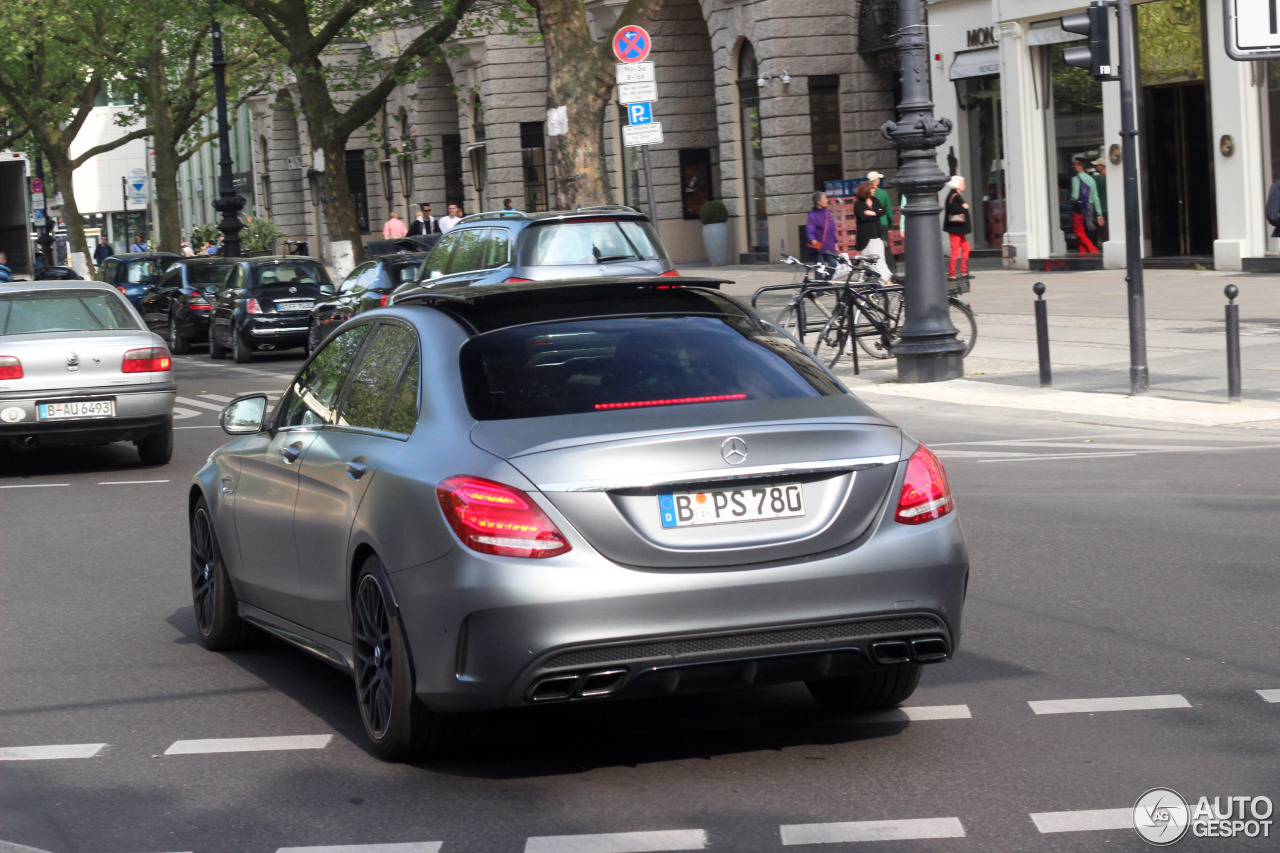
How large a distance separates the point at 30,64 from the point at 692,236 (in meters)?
21.2

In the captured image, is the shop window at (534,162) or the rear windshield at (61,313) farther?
the shop window at (534,162)

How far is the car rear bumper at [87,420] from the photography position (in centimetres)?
1402

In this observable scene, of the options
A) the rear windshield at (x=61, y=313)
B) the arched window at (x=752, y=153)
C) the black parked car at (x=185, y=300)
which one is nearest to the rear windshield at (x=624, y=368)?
the rear windshield at (x=61, y=313)

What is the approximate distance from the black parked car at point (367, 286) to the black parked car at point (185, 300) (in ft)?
19.2

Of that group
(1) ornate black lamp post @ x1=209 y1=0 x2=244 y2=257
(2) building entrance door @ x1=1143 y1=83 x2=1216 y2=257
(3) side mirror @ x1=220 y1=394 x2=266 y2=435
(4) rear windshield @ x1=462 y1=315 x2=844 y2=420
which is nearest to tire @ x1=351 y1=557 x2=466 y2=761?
(4) rear windshield @ x1=462 y1=315 x2=844 y2=420

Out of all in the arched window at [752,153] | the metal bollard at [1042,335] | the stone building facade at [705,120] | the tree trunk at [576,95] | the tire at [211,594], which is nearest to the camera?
the tire at [211,594]

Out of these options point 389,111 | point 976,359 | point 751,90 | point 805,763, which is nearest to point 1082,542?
point 805,763

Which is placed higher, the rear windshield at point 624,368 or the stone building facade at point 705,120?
the stone building facade at point 705,120

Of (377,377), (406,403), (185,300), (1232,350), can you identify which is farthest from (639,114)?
(406,403)

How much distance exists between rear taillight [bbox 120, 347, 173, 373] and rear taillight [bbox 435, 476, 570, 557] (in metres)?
9.71

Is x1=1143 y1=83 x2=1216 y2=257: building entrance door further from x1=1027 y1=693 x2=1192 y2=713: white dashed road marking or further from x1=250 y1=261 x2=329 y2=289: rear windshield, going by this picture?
x1=1027 y1=693 x2=1192 y2=713: white dashed road marking

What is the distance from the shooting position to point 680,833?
484 centimetres

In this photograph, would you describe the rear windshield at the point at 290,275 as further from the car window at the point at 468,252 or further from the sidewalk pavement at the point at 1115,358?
the car window at the point at 468,252

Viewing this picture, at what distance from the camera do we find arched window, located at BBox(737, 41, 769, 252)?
38312mm
